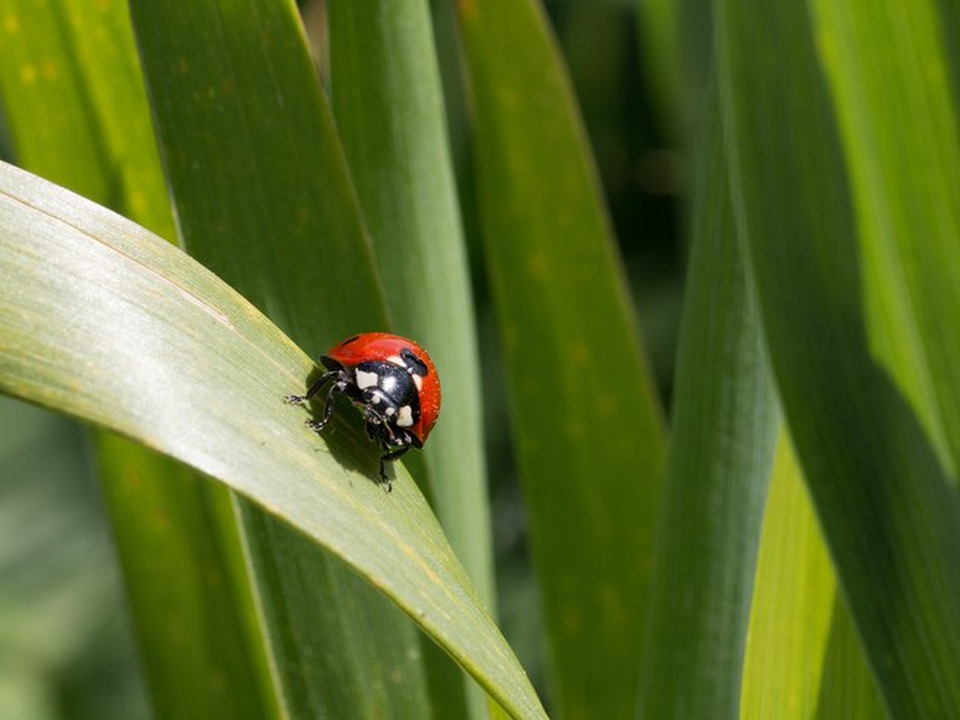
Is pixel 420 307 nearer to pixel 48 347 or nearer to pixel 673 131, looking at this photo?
pixel 48 347

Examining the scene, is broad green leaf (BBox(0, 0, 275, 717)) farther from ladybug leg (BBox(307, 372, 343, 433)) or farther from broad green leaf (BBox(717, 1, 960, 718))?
broad green leaf (BBox(717, 1, 960, 718))

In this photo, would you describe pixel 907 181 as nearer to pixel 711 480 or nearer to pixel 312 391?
pixel 711 480

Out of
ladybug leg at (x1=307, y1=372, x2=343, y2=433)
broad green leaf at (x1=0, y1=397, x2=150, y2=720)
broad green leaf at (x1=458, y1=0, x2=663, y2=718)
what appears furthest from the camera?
broad green leaf at (x1=0, y1=397, x2=150, y2=720)

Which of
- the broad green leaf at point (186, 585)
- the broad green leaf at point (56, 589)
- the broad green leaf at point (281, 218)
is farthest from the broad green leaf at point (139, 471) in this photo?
the broad green leaf at point (56, 589)

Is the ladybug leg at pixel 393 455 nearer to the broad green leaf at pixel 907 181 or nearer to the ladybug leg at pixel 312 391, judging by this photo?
the ladybug leg at pixel 312 391

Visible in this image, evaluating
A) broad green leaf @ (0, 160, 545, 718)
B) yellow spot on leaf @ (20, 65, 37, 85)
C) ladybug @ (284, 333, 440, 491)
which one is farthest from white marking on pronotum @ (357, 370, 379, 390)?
yellow spot on leaf @ (20, 65, 37, 85)

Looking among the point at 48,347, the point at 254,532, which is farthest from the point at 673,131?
the point at 48,347

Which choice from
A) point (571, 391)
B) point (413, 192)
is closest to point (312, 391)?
point (413, 192)
